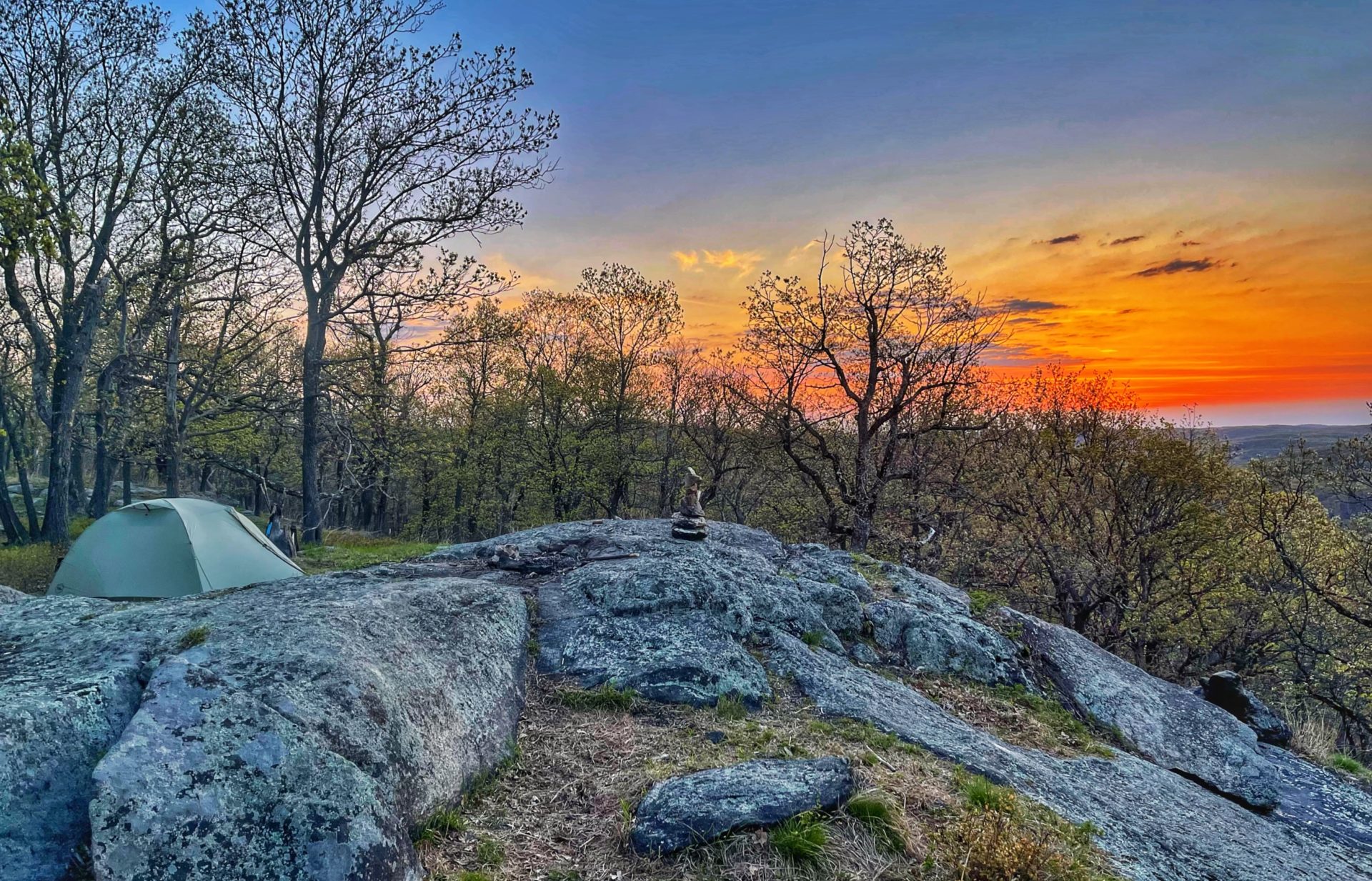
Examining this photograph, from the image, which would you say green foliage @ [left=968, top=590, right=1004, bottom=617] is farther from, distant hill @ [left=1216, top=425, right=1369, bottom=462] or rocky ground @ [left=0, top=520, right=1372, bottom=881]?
distant hill @ [left=1216, top=425, right=1369, bottom=462]

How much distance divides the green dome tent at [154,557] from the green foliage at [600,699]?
24.5 feet

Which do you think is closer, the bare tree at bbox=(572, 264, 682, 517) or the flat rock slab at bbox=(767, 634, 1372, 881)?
the flat rock slab at bbox=(767, 634, 1372, 881)

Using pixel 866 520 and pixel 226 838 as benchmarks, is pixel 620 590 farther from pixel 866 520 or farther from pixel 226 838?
pixel 866 520

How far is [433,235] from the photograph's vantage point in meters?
17.1

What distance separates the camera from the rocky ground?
3.12m

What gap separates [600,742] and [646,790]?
3.13 feet

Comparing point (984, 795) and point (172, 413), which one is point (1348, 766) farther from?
point (172, 413)

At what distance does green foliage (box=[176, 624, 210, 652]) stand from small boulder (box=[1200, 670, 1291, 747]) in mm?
12672

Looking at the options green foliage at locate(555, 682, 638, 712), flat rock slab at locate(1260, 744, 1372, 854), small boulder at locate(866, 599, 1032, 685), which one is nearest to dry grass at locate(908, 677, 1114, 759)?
small boulder at locate(866, 599, 1032, 685)

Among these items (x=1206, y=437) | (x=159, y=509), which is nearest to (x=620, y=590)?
(x=159, y=509)

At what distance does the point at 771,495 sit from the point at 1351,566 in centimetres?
1735

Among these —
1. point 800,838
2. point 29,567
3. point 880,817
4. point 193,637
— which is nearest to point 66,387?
point 29,567

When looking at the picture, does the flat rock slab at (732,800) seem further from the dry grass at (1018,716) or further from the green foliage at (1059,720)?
the green foliage at (1059,720)

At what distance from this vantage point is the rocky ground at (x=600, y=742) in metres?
3.12
